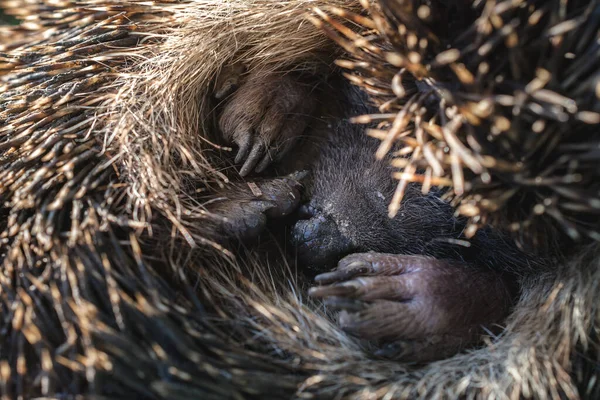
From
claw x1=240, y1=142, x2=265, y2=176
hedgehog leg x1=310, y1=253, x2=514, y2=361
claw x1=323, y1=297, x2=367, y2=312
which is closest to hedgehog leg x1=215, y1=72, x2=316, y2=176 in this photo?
claw x1=240, y1=142, x2=265, y2=176

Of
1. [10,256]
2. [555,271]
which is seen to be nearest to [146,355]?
[10,256]

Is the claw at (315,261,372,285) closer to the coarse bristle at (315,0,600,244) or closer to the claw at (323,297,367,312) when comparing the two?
the claw at (323,297,367,312)

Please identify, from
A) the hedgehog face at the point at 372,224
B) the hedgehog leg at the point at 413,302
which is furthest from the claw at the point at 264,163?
the hedgehog leg at the point at 413,302

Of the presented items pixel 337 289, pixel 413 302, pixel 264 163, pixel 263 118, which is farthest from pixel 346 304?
pixel 263 118

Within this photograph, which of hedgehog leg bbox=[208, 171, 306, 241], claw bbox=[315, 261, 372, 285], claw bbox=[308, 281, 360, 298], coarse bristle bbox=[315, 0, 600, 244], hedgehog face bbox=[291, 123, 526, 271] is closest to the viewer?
coarse bristle bbox=[315, 0, 600, 244]

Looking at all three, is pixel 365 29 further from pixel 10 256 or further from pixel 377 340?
pixel 10 256

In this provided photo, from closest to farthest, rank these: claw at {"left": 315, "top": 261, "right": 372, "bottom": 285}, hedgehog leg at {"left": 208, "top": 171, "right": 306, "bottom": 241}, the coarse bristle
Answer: the coarse bristle, claw at {"left": 315, "top": 261, "right": 372, "bottom": 285}, hedgehog leg at {"left": 208, "top": 171, "right": 306, "bottom": 241}

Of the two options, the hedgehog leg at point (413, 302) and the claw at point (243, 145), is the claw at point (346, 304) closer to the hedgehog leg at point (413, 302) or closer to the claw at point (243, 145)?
the hedgehog leg at point (413, 302)
